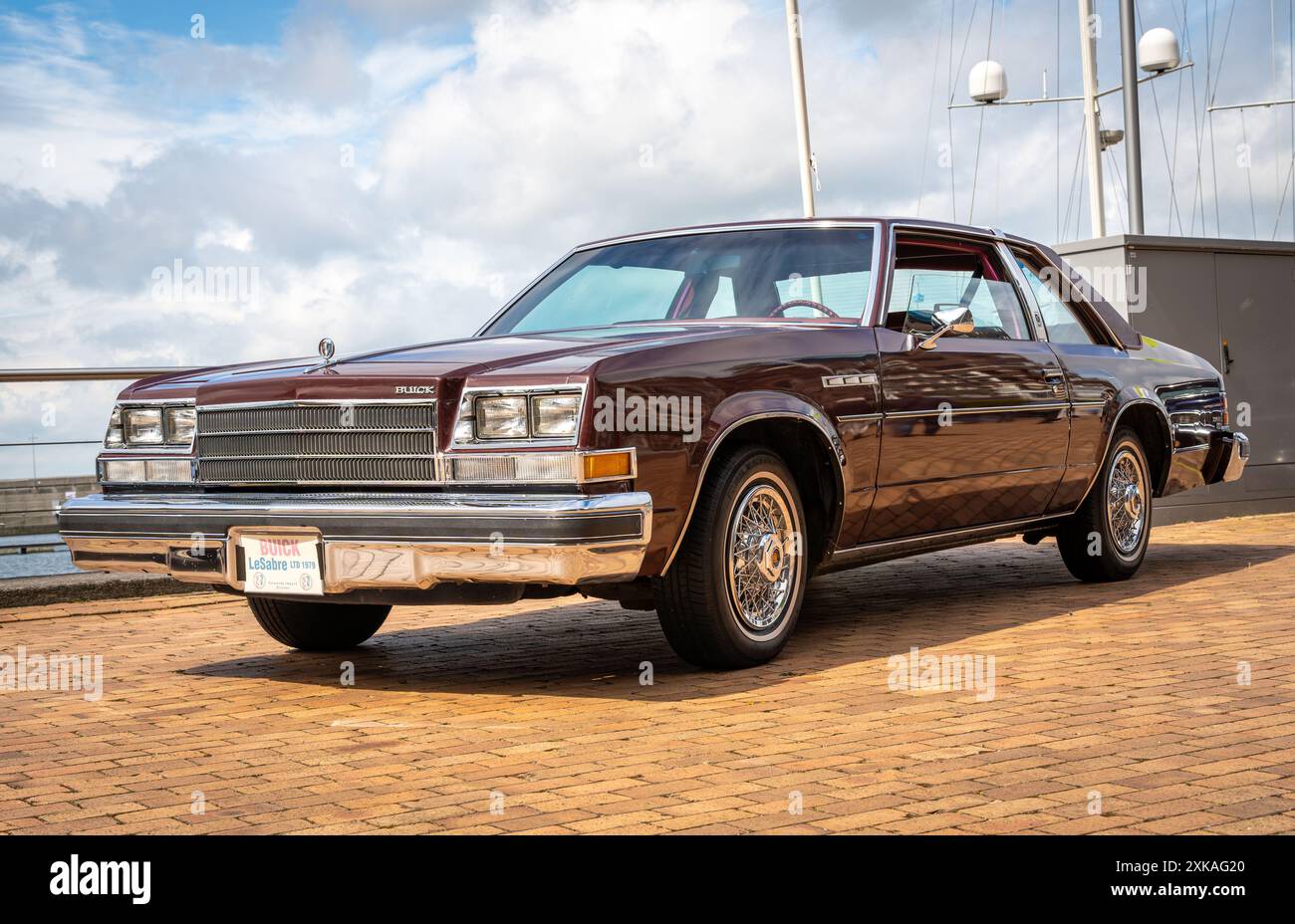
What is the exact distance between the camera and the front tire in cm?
530

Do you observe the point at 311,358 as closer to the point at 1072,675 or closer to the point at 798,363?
the point at 798,363

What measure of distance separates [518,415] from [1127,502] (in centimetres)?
448

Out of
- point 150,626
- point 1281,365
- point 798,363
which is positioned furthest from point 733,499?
point 1281,365

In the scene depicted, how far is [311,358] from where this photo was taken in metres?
5.89

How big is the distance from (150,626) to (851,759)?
4869mm

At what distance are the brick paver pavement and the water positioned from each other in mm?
1403

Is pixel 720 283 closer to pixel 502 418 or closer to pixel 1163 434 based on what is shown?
pixel 502 418

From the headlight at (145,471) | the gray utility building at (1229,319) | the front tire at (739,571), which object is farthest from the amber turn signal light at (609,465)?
the gray utility building at (1229,319)

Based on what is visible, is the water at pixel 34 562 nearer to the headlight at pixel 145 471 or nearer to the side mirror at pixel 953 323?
the headlight at pixel 145 471

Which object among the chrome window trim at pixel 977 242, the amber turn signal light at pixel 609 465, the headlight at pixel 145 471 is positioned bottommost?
the amber turn signal light at pixel 609 465

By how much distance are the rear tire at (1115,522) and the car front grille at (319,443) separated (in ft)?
13.4

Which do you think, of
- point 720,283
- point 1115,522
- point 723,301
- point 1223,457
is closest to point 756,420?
point 723,301

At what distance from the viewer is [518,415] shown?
5.00 m

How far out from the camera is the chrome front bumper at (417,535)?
15.8 feet
